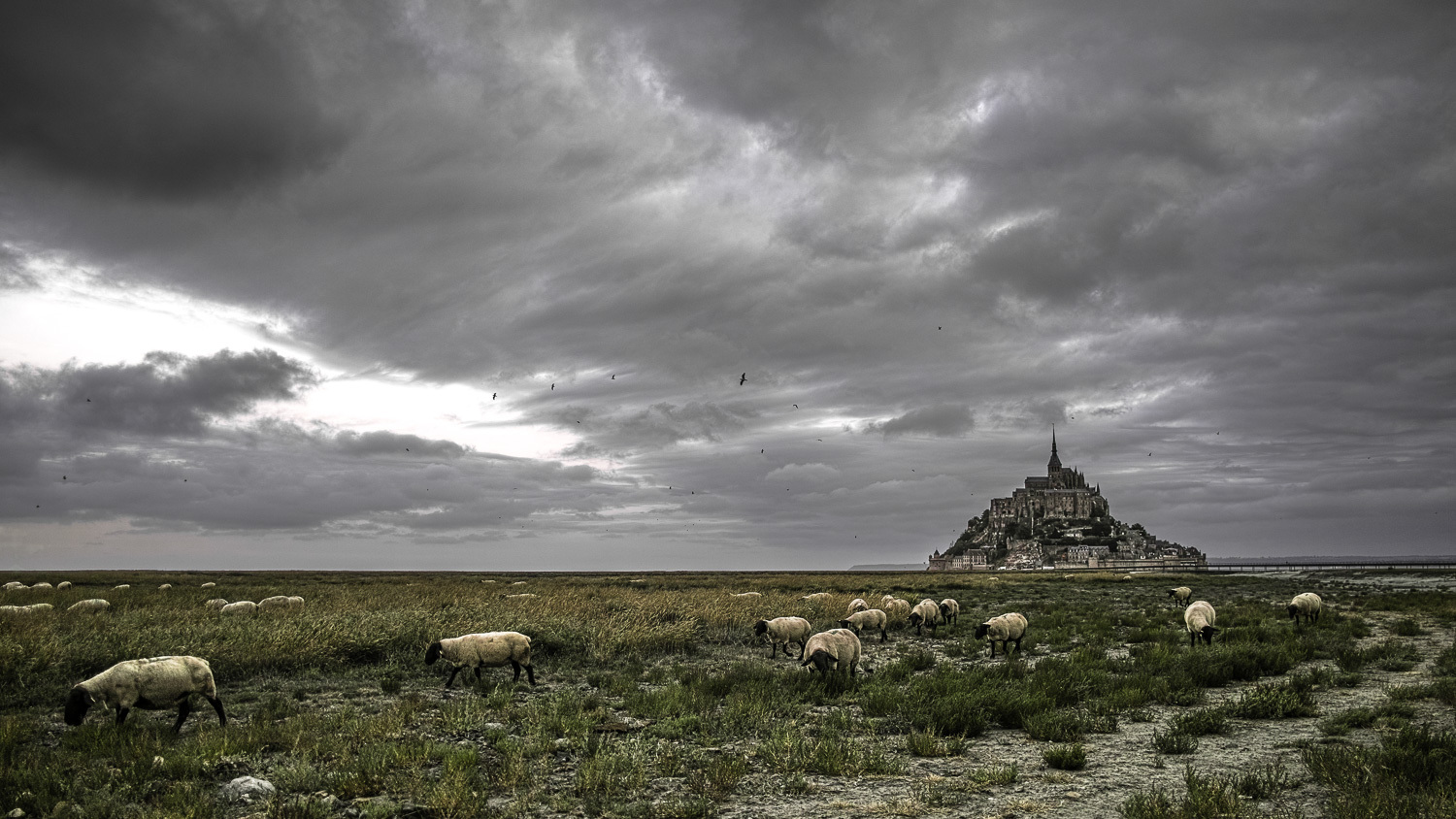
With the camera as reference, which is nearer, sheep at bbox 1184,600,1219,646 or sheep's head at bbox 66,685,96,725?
sheep's head at bbox 66,685,96,725

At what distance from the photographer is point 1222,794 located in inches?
293

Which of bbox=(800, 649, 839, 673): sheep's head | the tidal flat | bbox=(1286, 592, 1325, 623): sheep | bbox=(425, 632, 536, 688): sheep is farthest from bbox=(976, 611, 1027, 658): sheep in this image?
bbox=(425, 632, 536, 688): sheep

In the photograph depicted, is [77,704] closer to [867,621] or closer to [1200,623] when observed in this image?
[867,621]

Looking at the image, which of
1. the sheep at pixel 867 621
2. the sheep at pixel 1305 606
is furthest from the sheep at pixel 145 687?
the sheep at pixel 1305 606

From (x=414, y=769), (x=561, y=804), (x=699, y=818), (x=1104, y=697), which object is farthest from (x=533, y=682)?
(x=1104, y=697)

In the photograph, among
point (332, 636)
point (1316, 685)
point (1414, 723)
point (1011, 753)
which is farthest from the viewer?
point (332, 636)

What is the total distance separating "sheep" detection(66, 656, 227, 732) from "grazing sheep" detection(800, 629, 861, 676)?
10904 millimetres

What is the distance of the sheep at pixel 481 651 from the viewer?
1545cm

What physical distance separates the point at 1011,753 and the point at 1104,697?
4.24 meters

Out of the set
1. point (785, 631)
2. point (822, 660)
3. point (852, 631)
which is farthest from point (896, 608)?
point (822, 660)

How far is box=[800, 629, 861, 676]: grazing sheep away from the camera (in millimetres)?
15617

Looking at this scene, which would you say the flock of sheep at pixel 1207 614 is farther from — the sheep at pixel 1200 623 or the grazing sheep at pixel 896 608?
the grazing sheep at pixel 896 608

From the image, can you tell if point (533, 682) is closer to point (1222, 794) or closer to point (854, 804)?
point (854, 804)

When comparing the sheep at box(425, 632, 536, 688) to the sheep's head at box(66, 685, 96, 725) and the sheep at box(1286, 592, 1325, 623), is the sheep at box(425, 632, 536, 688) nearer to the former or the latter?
the sheep's head at box(66, 685, 96, 725)
